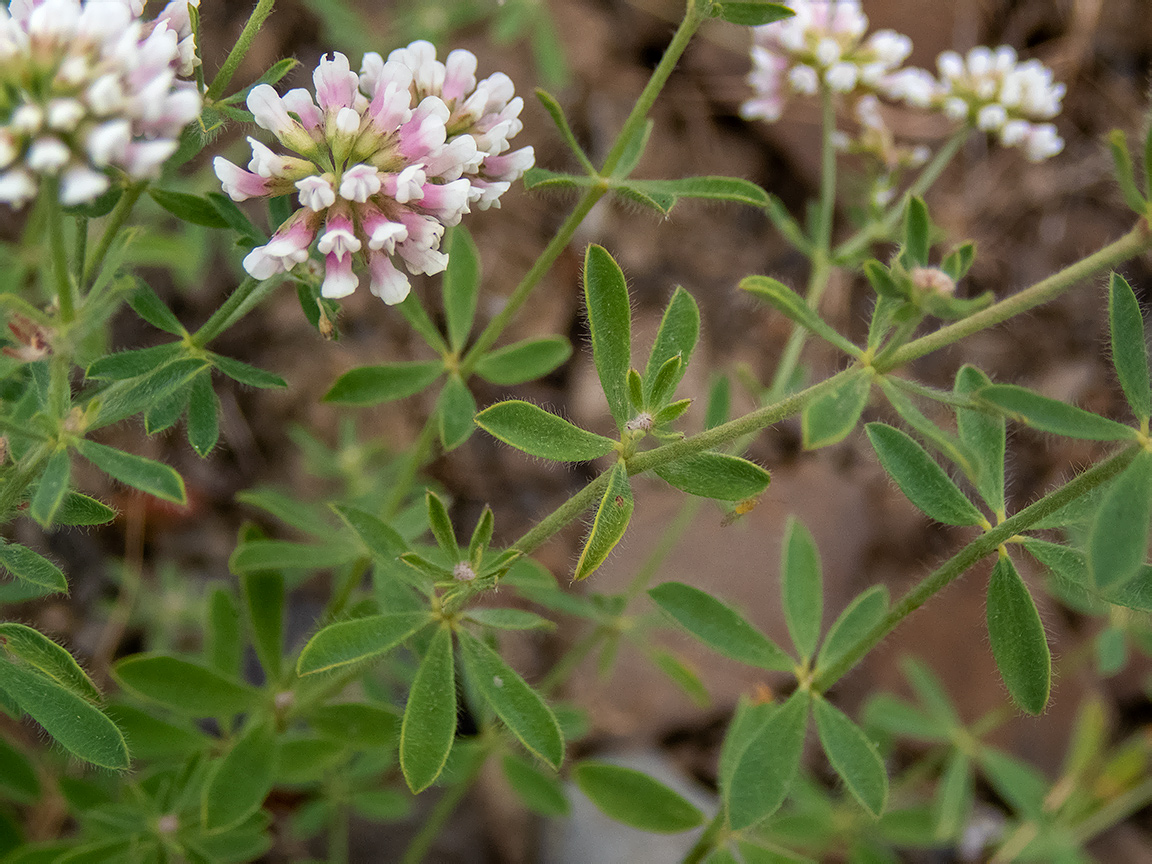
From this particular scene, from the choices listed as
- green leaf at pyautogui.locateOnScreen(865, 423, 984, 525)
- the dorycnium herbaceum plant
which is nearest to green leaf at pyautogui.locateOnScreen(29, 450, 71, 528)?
the dorycnium herbaceum plant

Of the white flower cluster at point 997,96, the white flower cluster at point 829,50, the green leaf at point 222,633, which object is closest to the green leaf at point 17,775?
the green leaf at point 222,633

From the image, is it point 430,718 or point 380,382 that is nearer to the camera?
point 430,718

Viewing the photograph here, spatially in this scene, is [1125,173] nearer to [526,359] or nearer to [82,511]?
[526,359]

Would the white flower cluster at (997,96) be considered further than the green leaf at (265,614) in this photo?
Yes

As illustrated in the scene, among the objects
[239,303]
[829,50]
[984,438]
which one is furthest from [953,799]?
[239,303]

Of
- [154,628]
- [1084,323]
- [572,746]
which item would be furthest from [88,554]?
[1084,323]

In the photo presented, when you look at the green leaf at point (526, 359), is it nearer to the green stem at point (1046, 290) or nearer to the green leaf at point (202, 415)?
the green leaf at point (202, 415)
